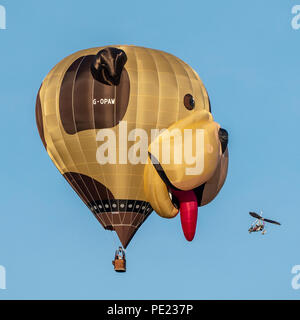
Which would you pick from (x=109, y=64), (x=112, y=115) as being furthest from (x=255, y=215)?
(x=109, y=64)

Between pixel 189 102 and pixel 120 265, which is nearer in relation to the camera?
pixel 120 265

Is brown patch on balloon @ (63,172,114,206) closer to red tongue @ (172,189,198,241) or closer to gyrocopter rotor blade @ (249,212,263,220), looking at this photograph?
red tongue @ (172,189,198,241)

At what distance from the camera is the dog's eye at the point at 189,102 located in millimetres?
47875

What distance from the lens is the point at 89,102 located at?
4738 cm

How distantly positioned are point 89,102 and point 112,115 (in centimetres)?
91

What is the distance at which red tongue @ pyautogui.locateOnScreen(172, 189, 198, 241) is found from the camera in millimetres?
46156

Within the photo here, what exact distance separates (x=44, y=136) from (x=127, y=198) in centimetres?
380

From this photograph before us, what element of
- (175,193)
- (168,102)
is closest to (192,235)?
(175,193)

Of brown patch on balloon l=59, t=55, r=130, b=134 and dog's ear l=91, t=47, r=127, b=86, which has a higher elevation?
dog's ear l=91, t=47, r=127, b=86

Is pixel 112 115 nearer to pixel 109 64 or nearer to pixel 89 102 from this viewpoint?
pixel 89 102

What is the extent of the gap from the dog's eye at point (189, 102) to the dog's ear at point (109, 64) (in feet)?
7.94

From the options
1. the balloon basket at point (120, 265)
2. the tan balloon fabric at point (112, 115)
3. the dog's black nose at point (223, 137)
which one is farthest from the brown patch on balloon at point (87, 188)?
the dog's black nose at point (223, 137)

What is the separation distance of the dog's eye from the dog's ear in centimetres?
242

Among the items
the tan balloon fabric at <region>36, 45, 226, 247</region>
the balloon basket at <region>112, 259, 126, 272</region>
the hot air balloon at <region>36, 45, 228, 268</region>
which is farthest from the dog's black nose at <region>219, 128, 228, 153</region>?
the balloon basket at <region>112, 259, 126, 272</region>
